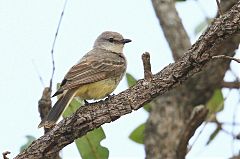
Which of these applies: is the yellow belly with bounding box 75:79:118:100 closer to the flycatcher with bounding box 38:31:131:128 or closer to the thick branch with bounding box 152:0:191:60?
the flycatcher with bounding box 38:31:131:128

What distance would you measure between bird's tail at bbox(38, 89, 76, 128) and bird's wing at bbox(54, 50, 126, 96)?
59 millimetres

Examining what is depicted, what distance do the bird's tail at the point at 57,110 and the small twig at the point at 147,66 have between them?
2.55 ft

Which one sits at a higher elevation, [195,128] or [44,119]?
[44,119]

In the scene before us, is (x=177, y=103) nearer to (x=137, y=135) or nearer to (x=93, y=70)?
(x=137, y=135)

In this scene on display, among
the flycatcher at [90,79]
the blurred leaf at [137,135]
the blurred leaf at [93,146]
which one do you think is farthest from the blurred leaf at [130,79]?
the blurred leaf at [93,146]

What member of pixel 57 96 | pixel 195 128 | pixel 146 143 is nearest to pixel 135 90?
pixel 195 128

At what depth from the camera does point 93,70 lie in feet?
17.7

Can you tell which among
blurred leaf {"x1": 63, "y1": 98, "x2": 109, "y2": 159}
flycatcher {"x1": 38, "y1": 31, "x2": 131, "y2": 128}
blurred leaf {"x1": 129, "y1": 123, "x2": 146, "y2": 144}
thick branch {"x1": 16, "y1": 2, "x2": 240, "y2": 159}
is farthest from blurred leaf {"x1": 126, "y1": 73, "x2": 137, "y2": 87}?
thick branch {"x1": 16, "y1": 2, "x2": 240, "y2": 159}

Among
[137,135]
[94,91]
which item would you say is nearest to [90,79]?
[94,91]

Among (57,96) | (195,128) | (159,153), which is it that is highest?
(57,96)

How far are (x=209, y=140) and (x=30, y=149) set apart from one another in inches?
89.5

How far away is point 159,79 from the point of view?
12.5ft

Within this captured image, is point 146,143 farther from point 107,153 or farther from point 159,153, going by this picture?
point 107,153

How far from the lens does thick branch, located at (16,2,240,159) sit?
3662 mm
